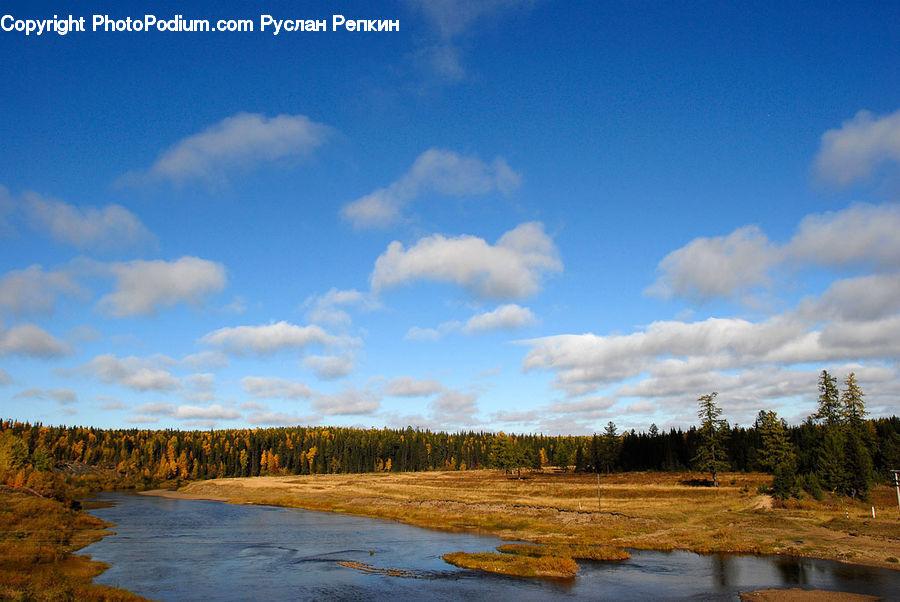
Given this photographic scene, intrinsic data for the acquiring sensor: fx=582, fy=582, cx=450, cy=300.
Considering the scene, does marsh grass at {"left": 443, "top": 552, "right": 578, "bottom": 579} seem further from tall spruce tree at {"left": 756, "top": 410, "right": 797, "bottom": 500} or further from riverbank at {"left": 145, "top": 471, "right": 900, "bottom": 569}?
tall spruce tree at {"left": 756, "top": 410, "right": 797, "bottom": 500}

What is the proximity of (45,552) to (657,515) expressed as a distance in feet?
220

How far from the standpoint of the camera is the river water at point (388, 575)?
39594 millimetres

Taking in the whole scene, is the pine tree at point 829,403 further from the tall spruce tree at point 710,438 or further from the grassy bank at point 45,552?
the grassy bank at point 45,552

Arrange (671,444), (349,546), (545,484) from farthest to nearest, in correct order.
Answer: (671,444) < (545,484) < (349,546)

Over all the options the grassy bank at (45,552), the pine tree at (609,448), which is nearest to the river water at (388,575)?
the grassy bank at (45,552)

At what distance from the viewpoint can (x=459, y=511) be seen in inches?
3457

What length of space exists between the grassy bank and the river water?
7.95 feet

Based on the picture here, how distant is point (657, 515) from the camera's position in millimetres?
76062

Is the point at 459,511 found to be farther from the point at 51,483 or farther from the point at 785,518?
the point at 51,483

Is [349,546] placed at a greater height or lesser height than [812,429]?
lesser

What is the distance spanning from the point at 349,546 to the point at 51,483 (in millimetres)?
64445

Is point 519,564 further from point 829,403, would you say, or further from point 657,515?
point 829,403

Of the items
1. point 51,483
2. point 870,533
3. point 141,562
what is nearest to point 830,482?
point 870,533

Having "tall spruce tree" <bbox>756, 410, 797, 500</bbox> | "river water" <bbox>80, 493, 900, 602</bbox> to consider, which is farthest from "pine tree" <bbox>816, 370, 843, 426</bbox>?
"river water" <bbox>80, 493, 900, 602</bbox>
